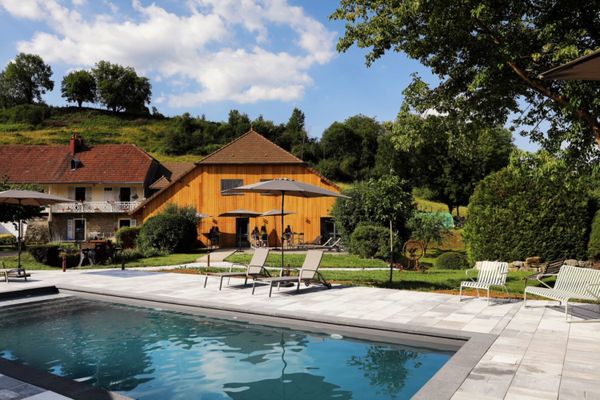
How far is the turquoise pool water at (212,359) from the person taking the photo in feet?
18.4

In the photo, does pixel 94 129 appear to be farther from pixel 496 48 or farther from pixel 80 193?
pixel 496 48

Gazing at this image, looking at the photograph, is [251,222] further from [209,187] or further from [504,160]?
[504,160]

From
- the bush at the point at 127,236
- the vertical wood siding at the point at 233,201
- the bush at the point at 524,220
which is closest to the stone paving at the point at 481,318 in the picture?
the bush at the point at 524,220

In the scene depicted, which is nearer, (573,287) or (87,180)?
(573,287)

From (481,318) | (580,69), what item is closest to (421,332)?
(481,318)

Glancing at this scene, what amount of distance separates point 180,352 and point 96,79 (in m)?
107

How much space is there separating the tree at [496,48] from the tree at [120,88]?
94.8 meters

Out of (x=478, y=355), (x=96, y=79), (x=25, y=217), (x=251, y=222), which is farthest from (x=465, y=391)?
(x=96, y=79)

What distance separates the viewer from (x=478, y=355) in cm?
583

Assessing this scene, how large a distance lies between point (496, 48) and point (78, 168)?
39011mm

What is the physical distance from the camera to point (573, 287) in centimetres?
841

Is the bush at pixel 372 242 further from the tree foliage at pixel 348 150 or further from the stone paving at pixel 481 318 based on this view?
the tree foliage at pixel 348 150

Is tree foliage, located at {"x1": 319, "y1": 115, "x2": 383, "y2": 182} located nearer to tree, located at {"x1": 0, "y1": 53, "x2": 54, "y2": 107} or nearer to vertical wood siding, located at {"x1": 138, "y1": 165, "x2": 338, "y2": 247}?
vertical wood siding, located at {"x1": 138, "y1": 165, "x2": 338, "y2": 247}

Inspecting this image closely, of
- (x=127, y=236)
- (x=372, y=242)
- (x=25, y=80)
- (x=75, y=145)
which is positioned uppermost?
(x=25, y=80)
